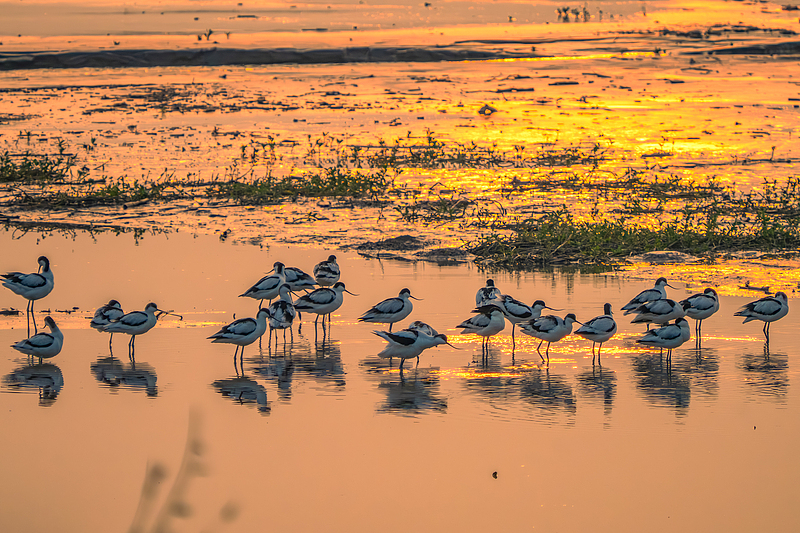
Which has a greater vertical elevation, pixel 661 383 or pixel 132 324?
pixel 132 324

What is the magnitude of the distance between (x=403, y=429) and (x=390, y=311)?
3345mm

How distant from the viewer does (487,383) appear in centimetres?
947

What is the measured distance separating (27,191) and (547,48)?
98.2 ft

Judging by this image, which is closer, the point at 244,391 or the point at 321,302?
the point at 244,391

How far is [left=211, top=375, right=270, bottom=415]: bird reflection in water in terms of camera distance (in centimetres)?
878

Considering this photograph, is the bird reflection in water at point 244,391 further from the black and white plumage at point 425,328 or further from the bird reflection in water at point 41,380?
the black and white plumage at point 425,328

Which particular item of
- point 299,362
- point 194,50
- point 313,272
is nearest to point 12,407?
point 299,362

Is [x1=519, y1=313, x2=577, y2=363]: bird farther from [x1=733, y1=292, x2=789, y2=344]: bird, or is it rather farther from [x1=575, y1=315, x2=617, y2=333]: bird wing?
[x1=733, y1=292, x2=789, y2=344]: bird

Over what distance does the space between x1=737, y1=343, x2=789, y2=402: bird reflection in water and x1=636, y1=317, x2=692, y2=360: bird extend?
0.66m

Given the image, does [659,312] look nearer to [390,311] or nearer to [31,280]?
[390,311]

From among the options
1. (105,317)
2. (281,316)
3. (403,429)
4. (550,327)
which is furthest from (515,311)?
(105,317)

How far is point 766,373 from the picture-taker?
31.5 ft

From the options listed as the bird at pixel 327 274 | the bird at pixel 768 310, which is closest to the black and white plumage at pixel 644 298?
the bird at pixel 768 310

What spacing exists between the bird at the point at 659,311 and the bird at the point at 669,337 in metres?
0.84
